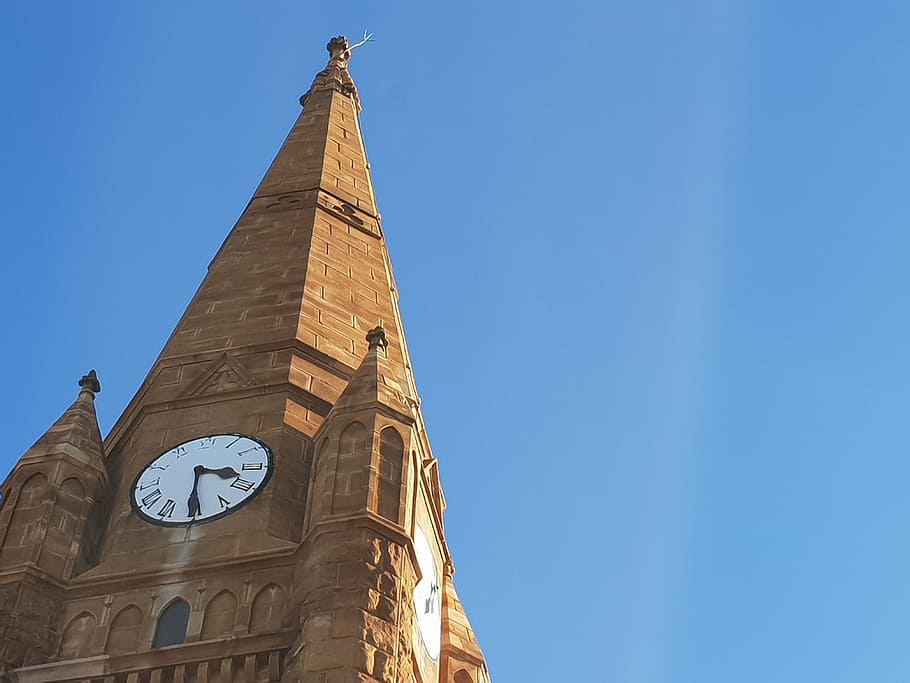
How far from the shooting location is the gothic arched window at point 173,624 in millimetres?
27922

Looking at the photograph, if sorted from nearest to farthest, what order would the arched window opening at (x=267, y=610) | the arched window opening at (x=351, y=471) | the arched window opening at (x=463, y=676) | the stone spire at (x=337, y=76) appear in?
the arched window opening at (x=267, y=610) → the arched window opening at (x=351, y=471) → the arched window opening at (x=463, y=676) → the stone spire at (x=337, y=76)

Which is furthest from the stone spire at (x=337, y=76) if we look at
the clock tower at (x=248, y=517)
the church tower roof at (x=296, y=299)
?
the clock tower at (x=248, y=517)

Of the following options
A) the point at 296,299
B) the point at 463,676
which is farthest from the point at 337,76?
the point at 463,676

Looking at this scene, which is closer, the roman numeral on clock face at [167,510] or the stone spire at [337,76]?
the roman numeral on clock face at [167,510]

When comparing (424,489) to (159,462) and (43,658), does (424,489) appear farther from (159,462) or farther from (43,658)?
(43,658)

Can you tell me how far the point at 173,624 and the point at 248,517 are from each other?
241 centimetres

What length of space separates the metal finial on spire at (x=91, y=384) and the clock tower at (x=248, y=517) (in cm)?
4

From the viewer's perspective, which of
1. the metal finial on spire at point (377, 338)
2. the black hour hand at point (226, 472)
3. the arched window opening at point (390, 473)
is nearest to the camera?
the arched window opening at point (390, 473)

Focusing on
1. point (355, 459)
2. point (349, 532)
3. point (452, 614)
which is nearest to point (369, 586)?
point (349, 532)

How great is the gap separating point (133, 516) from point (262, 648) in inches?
175

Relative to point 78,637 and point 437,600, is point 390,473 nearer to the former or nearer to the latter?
point 437,600

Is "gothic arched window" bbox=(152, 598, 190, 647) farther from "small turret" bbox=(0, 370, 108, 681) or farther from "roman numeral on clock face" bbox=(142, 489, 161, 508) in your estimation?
"roman numeral on clock face" bbox=(142, 489, 161, 508)

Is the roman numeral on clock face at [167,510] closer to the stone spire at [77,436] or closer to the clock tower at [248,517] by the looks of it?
the clock tower at [248,517]

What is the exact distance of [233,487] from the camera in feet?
101
